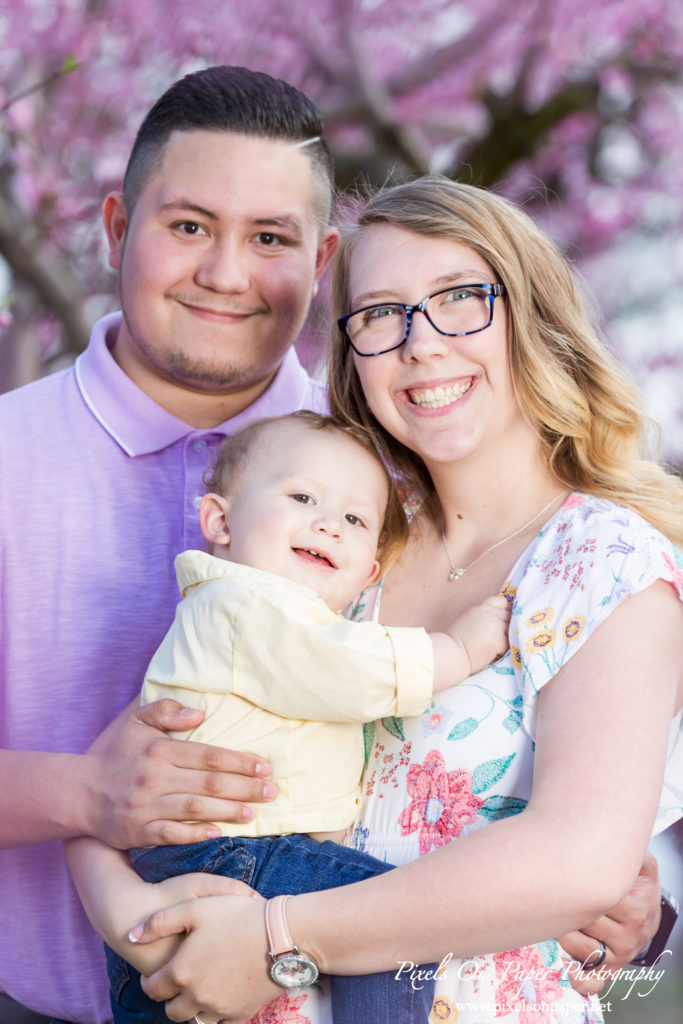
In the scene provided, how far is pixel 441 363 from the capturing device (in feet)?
7.33

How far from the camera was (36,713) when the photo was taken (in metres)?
2.60

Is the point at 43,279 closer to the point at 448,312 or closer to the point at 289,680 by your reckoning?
the point at 448,312

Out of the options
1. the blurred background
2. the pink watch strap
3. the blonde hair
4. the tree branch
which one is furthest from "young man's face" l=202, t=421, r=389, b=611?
the blurred background

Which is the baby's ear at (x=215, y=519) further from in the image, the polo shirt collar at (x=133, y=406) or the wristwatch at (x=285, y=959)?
the wristwatch at (x=285, y=959)

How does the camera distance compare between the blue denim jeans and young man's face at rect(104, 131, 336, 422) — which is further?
young man's face at rect(104, 131, 336, 422)

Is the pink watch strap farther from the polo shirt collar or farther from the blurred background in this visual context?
the blurred background

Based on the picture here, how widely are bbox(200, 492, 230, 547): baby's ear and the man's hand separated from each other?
365mm

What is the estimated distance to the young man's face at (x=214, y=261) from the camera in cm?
283

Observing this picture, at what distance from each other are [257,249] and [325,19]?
3317 millimetres

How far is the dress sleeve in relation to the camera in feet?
6.19

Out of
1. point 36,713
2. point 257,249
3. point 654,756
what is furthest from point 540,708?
point 257,249

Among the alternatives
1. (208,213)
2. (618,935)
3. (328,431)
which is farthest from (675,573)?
(208,213)

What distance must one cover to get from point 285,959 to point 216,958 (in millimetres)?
120

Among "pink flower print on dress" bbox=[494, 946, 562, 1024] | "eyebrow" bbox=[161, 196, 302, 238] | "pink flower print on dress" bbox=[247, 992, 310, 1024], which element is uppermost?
"eyebrow" bbox=[161, 196, 302, 238]
